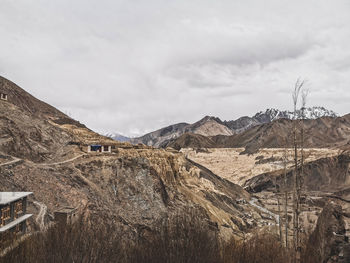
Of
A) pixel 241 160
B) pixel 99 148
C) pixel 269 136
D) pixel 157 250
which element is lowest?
pixel 157 250

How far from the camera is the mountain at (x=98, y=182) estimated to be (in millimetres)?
24578

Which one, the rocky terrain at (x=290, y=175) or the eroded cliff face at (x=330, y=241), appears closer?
the eroded cliff face at (x=330, y=241)

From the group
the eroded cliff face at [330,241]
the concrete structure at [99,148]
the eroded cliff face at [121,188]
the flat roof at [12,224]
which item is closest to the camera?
the eroded cliff face at [330,241]

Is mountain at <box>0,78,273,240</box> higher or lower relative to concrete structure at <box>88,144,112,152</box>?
lower

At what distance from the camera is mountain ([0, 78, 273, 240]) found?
24578 mm

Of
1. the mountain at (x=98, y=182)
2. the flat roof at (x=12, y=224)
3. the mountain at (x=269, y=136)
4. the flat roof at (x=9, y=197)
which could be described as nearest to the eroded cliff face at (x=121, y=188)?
the mountain at (x=98, y=182)

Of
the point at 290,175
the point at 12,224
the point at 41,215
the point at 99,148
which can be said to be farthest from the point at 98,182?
the point at 290,175

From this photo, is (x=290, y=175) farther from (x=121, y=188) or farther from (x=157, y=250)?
(x=157, y=250)

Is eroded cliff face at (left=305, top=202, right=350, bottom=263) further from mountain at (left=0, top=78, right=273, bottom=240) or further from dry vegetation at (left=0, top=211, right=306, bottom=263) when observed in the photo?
mountain at (left=0, top=78, right=273, bottom=240)

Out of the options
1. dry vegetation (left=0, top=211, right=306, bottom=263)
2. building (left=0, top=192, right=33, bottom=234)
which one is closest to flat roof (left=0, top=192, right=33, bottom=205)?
building (left=0, top=192, right=33, bottom=234)

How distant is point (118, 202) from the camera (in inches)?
1137

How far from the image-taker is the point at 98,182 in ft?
99.6

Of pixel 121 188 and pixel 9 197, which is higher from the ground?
pixel 9 197

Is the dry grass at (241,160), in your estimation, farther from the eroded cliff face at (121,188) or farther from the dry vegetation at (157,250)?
the dry vegetation at (157,250)
